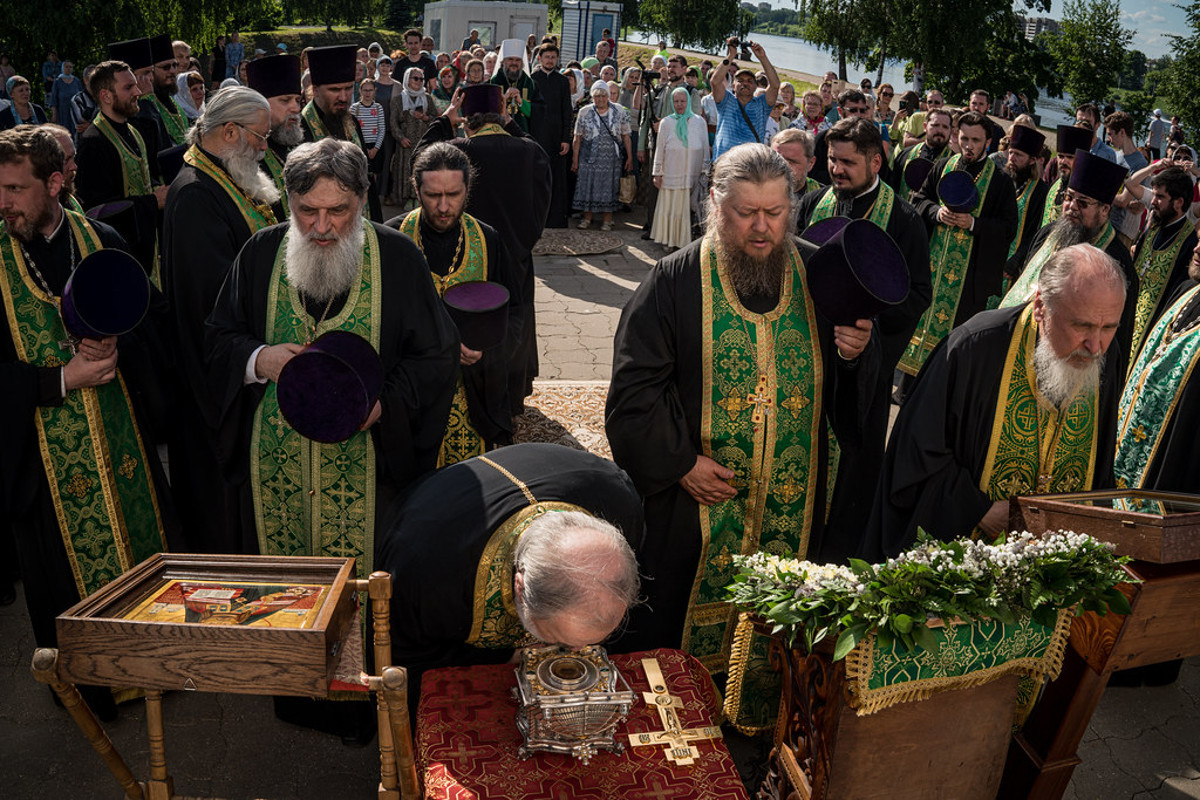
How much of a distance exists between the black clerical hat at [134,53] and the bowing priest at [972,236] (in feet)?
18.5

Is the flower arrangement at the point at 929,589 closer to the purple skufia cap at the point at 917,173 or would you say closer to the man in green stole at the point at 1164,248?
the man in green stole at the point at 1164,248

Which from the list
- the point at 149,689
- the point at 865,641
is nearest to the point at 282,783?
the point at 149,689

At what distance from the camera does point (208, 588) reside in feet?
7.81

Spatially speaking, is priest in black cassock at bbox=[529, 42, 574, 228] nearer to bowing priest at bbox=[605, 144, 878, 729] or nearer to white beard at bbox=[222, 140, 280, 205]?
white beard at bbox=[222, 140, 280, 205]

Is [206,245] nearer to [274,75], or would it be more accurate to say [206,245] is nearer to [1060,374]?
[274,75]

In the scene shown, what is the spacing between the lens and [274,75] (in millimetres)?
5297

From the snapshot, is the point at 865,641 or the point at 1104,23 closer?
the point at 865,641

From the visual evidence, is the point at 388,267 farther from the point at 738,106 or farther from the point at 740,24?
the point at 740,24

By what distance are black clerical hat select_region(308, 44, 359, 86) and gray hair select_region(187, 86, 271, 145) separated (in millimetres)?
1573

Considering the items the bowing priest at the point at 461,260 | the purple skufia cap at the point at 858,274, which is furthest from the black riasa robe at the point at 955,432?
the bowing priest at the point at 461,260

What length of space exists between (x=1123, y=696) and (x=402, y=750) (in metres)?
3.12

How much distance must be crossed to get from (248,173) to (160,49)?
4062mm

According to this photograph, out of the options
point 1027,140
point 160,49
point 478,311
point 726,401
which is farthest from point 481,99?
point 726,401

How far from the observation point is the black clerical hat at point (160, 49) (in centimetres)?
739
